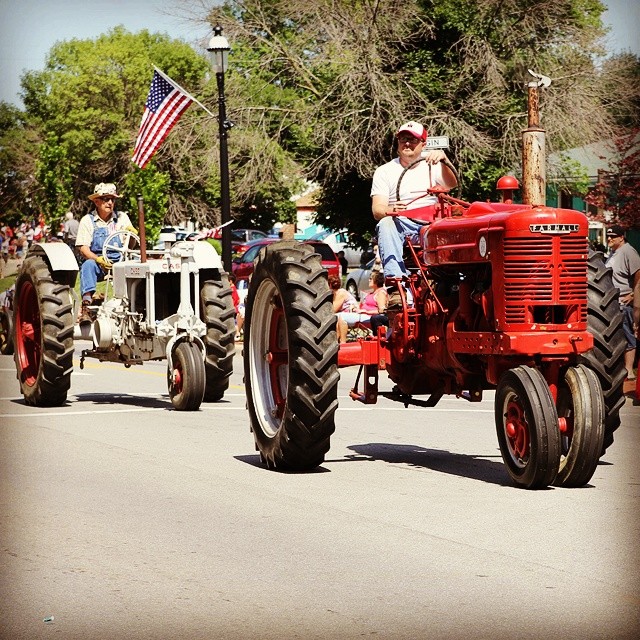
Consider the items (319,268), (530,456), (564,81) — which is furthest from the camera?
(564,81)

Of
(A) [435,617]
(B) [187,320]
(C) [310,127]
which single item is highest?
(C) [310,127]

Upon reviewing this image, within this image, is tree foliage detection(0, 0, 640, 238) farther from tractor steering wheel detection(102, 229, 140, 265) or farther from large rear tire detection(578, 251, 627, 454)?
large rear tire detection(578, 251, 627, 454)

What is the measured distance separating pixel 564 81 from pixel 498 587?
2870 cm

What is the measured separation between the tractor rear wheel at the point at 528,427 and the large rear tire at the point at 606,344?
0.78m

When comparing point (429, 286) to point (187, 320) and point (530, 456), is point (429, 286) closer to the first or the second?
point (530, 456)

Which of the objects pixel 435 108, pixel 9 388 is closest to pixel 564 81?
pixel 435 108

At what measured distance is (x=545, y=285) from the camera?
8758mm

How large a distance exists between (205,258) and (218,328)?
93 cm

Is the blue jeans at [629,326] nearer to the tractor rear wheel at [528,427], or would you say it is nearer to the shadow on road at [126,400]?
the shadow on road at [126,400]

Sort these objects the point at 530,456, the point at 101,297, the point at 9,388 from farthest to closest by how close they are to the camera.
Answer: the point at 9,388 < the point at 101,297 < the point at 530,456

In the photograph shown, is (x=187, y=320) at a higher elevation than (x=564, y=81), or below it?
below

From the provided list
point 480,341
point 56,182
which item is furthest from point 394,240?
point 56,182

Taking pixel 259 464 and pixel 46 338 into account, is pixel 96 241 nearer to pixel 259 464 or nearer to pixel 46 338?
pixel 46 338

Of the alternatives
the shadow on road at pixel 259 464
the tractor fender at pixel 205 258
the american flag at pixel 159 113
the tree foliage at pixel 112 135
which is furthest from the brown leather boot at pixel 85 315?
the tree foliage at pixel 112 135
